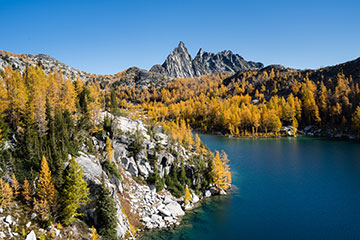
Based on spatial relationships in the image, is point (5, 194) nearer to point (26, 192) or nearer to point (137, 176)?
point (26, 192)

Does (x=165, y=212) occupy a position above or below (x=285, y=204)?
below

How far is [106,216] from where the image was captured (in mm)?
28984

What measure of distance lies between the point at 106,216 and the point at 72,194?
594 cm

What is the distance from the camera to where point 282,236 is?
31578mm

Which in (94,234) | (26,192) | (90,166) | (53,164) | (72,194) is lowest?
(94,234)

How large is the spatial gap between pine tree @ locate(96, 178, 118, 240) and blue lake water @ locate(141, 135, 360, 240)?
6689 mm

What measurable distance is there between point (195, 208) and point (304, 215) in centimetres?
2114

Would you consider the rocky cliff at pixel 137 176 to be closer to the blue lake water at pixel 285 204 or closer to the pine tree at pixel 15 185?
the blue lake water at pixel 285 204

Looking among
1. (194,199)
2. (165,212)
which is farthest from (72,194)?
(194,199)

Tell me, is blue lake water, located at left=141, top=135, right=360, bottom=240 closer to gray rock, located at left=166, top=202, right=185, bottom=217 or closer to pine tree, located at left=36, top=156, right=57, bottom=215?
gray rock, located at left=166, top=202, right=185, bottom=217

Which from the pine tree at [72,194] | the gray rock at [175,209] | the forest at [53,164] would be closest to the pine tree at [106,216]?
the forest at [53,164]

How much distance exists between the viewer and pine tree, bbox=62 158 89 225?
90.2ft

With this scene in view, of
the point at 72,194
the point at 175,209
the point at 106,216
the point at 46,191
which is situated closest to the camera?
the point at 46,191

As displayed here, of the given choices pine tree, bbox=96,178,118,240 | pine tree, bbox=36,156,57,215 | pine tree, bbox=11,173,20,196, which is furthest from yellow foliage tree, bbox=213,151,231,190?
pine tree, bbox=11,173,20,196
